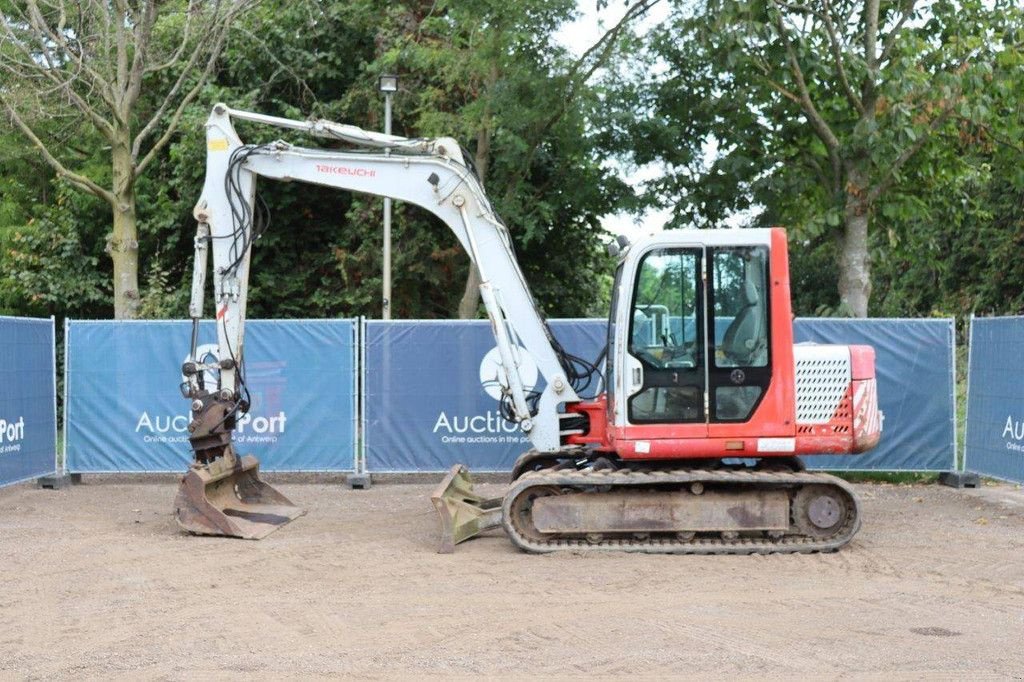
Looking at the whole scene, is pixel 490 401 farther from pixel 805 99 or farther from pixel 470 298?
pixel 805 99

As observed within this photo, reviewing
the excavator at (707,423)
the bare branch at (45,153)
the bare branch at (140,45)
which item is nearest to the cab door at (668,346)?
the excavator at (707,423)

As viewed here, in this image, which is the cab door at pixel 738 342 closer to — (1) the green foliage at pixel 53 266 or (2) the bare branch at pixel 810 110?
(2) the bare branch at pixel 810 110

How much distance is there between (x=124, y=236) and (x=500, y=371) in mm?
10554

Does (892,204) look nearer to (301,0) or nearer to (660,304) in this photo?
(660,304)

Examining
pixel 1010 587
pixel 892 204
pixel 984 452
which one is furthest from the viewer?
pixel 892 204

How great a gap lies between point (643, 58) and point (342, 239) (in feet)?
25.2

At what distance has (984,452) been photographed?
13812 millimetres

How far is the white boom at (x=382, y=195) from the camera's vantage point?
11.0 metres

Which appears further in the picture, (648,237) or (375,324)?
(375,324)

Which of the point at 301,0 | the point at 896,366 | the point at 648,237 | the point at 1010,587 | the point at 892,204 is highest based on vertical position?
the point at 301,0

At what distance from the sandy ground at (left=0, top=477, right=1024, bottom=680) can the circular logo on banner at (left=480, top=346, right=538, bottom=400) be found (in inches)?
63.6

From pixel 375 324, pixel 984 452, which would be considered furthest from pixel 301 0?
pixel 984 452

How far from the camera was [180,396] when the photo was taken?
1444 cm

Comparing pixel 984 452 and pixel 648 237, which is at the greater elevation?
pixel 648 237
